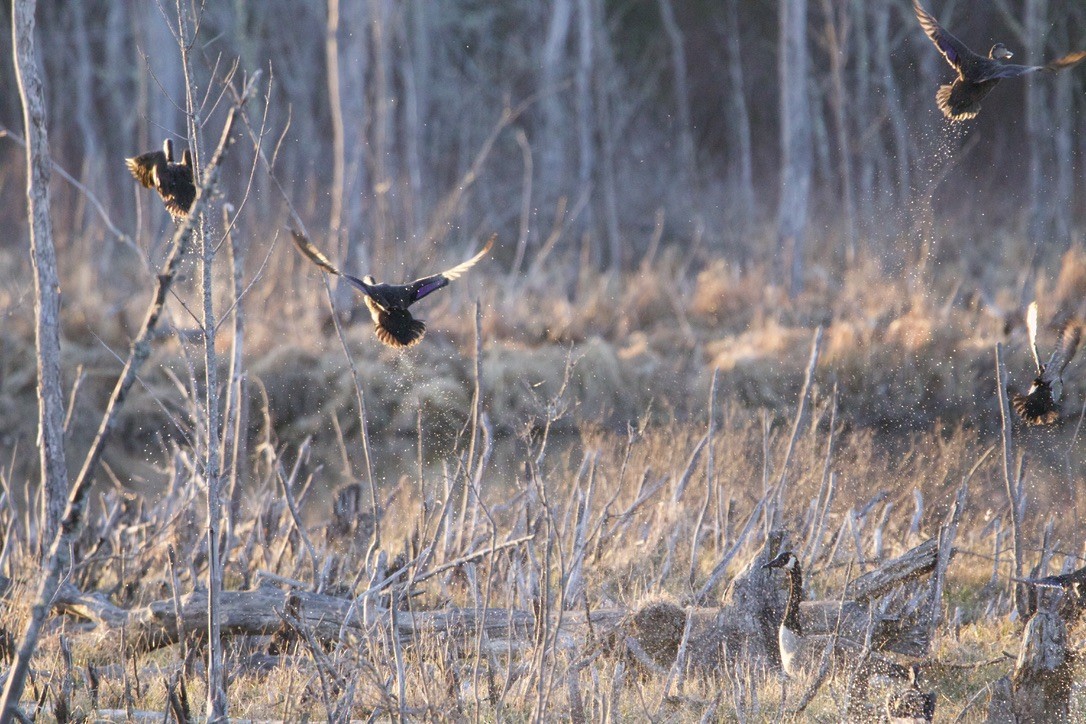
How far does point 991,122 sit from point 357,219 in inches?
495

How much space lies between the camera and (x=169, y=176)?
3.17 metres

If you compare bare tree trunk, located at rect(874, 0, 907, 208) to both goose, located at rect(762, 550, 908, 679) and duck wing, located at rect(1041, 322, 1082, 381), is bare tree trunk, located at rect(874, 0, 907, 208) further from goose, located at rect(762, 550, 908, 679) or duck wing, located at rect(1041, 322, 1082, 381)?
goose, located at rect(762, 550, 908, 679)

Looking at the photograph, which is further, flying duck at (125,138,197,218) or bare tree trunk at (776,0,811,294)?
bare tree trunk at (776,0,811,294)

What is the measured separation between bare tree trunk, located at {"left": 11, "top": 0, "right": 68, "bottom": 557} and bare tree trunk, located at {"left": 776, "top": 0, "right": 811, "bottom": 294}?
8850 mm

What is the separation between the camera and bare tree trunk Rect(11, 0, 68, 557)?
3.58 metres

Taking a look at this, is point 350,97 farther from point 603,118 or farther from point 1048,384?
point 1048,384

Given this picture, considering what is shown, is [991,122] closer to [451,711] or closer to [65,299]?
[65,299]

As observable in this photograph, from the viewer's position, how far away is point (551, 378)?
417 inches

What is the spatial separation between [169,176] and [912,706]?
2500 millimetres

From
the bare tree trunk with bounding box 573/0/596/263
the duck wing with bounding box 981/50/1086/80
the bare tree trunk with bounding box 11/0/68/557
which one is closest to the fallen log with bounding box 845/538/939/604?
the duck wing with bounding box 981/50/1086/80

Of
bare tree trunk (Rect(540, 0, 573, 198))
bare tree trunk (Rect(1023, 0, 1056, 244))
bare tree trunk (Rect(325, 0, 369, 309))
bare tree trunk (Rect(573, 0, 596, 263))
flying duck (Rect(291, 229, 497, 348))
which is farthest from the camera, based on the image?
bare tree trunk (Rect(540, 0, 573, 198))

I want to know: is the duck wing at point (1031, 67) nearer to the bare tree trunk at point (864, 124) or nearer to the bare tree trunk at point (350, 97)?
the bare tree trunk at point (350, 97)

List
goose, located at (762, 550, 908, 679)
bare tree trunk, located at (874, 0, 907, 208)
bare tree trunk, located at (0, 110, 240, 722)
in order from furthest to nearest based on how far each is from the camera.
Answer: bare tree trunk, located at (874, 0, 907, 208), goose, located at (762, 550, 908, 679), bare tree trunk, located at (0, 110, 240, 722)

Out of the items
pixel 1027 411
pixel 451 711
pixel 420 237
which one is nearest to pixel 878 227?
pixel 420 237
